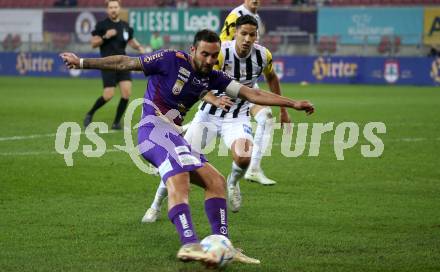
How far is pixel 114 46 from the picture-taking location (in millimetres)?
18125

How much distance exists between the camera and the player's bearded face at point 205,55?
7363 mm

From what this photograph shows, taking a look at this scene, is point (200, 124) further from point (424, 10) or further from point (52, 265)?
point (424, 10)

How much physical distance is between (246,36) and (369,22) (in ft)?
A: 98.7

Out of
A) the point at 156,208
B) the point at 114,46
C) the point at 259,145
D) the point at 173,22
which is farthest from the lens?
the point at 173,22

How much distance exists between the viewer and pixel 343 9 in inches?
1548

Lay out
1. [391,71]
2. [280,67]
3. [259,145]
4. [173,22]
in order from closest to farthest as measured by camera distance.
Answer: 1. [259,145]
2. [391,71]
3. [280,67]
4. [173,22]

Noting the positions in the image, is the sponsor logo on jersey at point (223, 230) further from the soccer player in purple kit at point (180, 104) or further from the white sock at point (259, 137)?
the white sock at point (259, 137)

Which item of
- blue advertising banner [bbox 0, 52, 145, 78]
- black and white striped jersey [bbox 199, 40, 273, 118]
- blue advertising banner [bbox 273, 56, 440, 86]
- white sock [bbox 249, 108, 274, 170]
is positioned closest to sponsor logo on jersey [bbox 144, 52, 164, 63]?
black and white striped jersey [bbox 199, 40, 273, 118]

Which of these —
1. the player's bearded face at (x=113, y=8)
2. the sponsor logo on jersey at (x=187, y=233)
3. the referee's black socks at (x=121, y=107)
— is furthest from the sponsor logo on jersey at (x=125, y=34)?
the sponsor logo on jersey at (x=187, y=233)

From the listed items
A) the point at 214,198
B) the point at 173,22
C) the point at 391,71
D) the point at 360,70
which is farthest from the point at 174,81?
the point at 173,22

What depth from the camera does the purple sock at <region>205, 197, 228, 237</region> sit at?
23.9 feet

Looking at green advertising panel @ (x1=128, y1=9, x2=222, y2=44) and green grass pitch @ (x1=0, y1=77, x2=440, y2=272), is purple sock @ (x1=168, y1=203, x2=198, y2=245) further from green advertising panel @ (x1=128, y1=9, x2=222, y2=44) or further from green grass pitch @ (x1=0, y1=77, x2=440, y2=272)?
green advertising panel @ (x1=128, y1=9, x2=222, y2=44)

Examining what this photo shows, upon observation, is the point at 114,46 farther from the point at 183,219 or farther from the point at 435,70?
the point at 435,70

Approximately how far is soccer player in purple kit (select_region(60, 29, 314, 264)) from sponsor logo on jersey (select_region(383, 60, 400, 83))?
27528 millimetres
